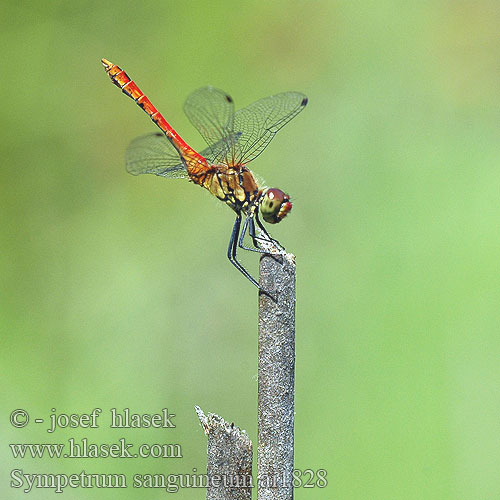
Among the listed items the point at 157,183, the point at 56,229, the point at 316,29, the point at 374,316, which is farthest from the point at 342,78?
the point at 56,229

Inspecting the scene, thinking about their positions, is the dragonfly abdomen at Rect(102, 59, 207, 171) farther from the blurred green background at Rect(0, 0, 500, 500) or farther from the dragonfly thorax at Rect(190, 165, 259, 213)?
the blurred green background at Rect(0, 0, 500, 500)

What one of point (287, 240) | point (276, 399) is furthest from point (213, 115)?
point (276, 399)

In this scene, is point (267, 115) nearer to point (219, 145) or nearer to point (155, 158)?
point (219, 145)

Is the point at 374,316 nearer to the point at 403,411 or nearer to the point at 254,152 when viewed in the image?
the point at 403,411

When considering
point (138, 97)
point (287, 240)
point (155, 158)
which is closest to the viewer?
point (155, 158)

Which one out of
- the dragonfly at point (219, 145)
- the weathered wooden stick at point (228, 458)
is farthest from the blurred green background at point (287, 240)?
the weathered wooden stick at point (228, 458)

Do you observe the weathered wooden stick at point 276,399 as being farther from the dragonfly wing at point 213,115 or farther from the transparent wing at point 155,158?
the transparent wing at point 155,158

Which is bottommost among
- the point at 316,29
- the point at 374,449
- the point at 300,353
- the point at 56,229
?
the point at 374,449
